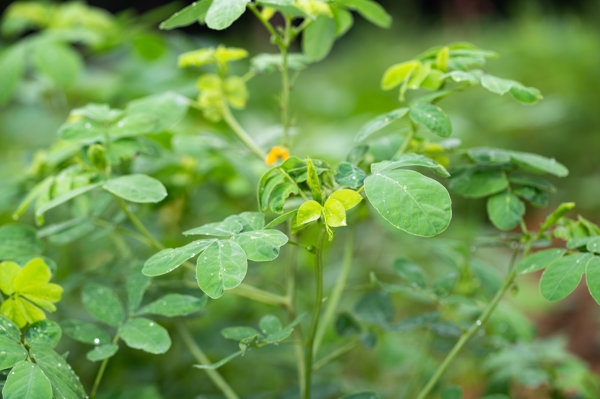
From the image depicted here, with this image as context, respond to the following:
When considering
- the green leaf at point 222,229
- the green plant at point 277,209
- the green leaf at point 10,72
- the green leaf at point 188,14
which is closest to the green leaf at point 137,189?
the green plant at point 277,209

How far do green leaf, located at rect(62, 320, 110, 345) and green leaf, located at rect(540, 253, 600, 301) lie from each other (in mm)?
610

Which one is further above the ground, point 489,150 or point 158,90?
point 489,150

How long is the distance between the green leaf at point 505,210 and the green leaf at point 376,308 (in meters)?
0.31

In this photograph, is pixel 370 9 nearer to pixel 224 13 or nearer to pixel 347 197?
pixel 224 13

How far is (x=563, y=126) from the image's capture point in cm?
298

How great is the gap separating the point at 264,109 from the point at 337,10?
1.86m

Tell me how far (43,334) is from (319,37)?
2.05ft

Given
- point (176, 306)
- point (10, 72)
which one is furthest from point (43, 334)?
point (10, 72)

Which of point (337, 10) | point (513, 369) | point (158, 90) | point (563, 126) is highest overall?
point (337, 10)

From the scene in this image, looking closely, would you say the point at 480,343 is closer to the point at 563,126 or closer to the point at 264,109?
the point at 264,109

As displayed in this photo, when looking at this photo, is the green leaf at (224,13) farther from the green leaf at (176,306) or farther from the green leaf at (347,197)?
the green leaf at (176,306)

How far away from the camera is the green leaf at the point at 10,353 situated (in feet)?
2.11

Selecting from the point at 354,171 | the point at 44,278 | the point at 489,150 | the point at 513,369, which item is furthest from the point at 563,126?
the point at 44,278

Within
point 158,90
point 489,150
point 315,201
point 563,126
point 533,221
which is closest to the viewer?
point 315,201
